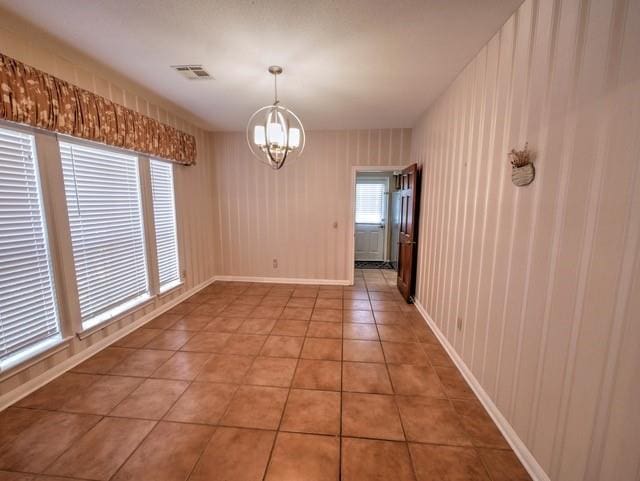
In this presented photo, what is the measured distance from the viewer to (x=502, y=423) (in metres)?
1.63

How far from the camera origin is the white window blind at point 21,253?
5.86 ft

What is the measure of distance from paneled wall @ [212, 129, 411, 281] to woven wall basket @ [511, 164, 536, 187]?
9.11 feet

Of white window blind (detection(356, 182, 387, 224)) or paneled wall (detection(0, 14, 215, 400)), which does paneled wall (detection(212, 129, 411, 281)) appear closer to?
paneled wall (detection(0, 14, 215, 400))

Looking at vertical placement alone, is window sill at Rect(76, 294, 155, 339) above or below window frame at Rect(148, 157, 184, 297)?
below

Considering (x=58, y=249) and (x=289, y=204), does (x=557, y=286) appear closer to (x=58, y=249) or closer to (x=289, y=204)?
(x=58, y=249)

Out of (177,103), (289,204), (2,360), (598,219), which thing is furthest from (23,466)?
(289,204)

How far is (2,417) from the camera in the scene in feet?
5.59

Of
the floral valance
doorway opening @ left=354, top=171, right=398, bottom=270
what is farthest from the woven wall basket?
doorway opening @ left=354, top=171, right=398, bottom=270

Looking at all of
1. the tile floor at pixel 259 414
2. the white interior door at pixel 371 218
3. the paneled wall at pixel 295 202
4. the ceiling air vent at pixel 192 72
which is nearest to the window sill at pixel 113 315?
the tile floor at pixel 259 414

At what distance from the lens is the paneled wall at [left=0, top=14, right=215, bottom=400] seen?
183cm

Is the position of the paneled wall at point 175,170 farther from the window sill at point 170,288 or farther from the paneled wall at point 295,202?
the paneled wall at point 295,202

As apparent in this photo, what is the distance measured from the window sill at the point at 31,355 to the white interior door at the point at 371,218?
17.2 feet

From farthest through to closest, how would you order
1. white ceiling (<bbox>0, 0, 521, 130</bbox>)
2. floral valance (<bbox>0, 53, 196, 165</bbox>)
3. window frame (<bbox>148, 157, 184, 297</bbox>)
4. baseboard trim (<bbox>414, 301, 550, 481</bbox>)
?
window frame (<bbox>148, 157, 184, 297</bbox>), floral valance (<bbox>0, 53, 196, 165</bbox>), white ceiling (<bbox>0, 0, 521, 130</bbox>), baseboard trim (<bbox>414, 301, 550, 481</bbox>)

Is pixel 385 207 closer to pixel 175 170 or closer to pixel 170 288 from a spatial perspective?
pixel 175 170
